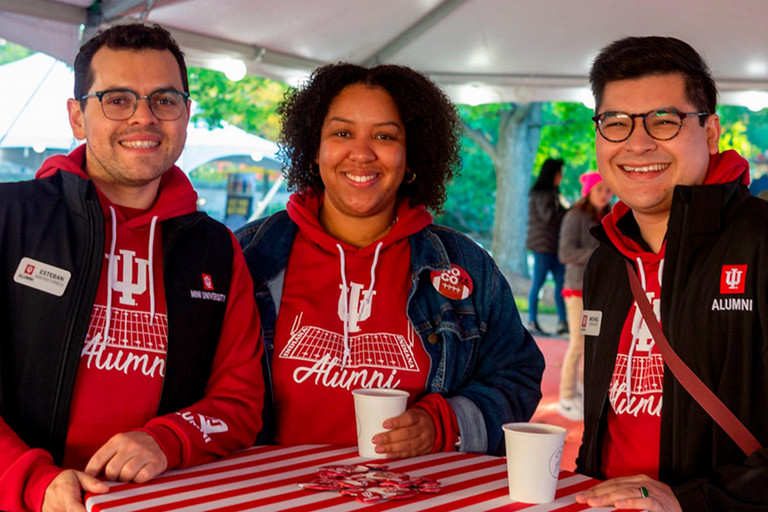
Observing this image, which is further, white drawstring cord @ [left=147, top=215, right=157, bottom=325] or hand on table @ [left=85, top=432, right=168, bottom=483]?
white drawstring cord @ [left=147, top=215, right=157, bottom=325]

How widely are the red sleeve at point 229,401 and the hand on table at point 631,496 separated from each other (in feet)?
2.73

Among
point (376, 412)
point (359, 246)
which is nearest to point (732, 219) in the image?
point (376, 412)

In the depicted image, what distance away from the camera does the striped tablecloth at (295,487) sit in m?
1.62

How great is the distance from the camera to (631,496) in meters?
1.68

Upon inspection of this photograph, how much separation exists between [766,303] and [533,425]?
0.59 meters

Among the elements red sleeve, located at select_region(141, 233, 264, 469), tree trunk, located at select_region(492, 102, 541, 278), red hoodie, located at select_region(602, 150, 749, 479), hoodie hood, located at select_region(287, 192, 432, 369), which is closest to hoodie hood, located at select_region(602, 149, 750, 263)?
red hoodie, located at select_region(602, 150, 749, 479)

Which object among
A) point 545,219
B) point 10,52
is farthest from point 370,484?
point 10,52

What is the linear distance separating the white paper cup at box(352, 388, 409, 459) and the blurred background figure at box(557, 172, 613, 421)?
4249mm

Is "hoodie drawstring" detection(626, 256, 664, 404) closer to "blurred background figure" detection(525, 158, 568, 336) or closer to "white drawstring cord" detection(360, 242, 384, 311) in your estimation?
"white drawstring cord" detection(360, 242, 384, 311)

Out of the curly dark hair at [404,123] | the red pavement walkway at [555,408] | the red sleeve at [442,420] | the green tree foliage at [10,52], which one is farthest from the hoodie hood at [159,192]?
the green tree foliage at [10,52]

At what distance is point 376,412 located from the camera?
1959 millimetres

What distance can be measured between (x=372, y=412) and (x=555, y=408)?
466 centimetres

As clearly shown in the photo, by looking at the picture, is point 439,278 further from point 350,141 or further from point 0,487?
point 0,487

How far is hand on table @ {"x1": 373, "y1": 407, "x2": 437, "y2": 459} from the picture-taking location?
198 centimetres
